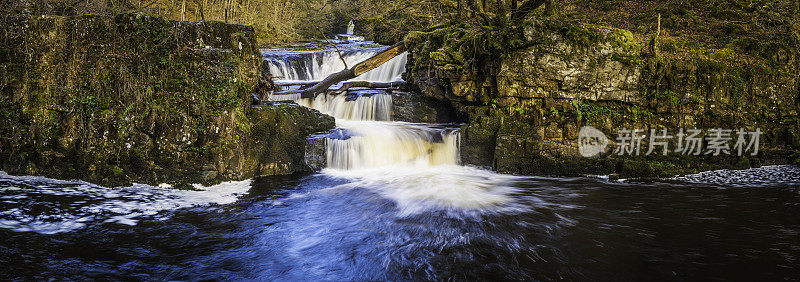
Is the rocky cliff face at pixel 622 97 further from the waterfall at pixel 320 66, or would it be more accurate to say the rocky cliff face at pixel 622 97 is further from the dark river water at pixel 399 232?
the waterfall at pixel 320 66

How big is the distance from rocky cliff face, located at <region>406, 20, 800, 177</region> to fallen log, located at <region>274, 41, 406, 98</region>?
426 centimetres

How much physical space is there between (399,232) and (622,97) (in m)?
5.72

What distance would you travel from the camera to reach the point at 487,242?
4.39 meters

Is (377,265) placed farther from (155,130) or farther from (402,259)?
(155,130)

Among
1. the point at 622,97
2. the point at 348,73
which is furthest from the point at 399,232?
the point at 348,73

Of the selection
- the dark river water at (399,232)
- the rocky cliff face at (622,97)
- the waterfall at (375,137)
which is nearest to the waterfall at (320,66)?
the waterfall at (375,137)

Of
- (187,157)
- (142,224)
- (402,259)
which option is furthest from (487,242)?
(187,157)

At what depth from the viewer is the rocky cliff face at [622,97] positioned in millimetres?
7641

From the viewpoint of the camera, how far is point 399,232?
187 inches

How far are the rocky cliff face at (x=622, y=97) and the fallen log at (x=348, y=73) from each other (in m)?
4.26

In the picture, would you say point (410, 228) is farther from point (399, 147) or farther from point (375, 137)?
point (375, 137)

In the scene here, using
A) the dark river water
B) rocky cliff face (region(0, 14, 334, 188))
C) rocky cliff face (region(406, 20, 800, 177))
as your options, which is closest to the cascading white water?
the dark river water

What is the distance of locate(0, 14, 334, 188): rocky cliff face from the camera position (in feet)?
19.9

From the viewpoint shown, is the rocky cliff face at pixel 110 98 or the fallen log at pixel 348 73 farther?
the fallen log at pixel 348 73
